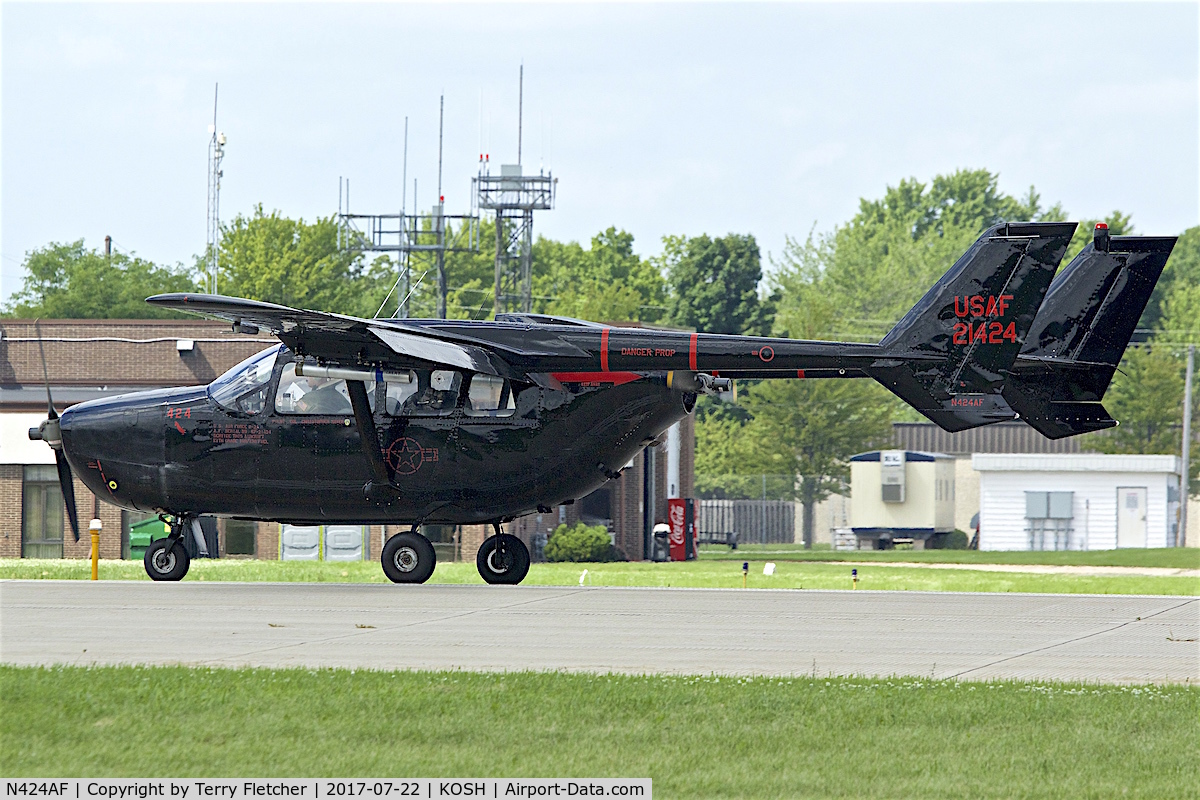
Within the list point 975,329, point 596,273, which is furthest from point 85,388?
point 596,273

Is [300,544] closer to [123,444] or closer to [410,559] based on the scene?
[123,444]

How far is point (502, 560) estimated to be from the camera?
61.7 feet

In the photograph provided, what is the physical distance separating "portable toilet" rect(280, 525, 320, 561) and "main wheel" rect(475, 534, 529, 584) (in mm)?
19035

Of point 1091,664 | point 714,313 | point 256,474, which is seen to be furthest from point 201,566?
point 714,313

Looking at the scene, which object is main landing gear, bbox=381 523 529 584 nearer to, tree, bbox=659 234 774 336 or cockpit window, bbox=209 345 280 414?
cockpit window, bbox=209 345 280 414

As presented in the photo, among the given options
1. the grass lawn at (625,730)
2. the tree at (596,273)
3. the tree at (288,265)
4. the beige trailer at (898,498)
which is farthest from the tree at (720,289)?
the grass lawn at (625,730)

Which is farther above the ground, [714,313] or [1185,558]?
[714,313]

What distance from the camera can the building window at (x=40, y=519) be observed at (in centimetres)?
3734

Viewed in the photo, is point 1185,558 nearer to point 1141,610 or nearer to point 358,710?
point 1141,610

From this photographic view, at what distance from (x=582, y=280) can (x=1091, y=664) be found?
89.6m

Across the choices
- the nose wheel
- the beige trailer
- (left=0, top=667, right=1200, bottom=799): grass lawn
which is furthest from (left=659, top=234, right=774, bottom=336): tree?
(left=0, top=667, right=1200, bottom=799): grass lawn

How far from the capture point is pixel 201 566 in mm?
26188

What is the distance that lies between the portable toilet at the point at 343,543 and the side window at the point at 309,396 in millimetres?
19435

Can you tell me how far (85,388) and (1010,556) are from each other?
1060 inches
